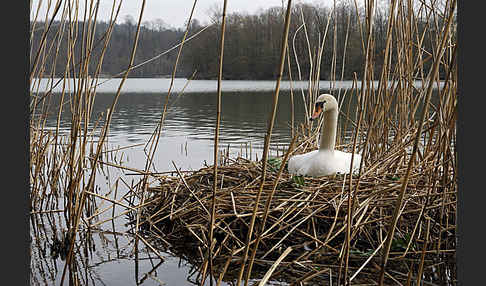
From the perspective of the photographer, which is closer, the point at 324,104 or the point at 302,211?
the point at 302,211

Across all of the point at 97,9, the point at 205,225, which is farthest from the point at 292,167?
the point at 97,9

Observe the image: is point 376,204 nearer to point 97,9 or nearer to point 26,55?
point 97,9

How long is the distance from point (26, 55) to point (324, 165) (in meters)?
2.67

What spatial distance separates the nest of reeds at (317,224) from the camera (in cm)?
257

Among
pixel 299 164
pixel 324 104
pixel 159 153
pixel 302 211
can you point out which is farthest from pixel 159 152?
pixel 302 211

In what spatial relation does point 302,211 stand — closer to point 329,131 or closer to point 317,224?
point 317,224

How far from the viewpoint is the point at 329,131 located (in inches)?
144

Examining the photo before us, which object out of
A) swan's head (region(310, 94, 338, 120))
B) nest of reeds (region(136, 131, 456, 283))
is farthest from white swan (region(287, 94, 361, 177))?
nest of reeds (region(136, 131, 456, 283))

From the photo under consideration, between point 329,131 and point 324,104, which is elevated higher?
point 324,104

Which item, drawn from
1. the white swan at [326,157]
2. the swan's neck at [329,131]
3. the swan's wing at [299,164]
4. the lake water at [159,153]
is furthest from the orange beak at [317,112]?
the lake water at [159,153]

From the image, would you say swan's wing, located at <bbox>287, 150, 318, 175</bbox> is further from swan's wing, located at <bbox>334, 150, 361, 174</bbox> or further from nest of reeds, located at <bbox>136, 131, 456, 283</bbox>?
swan's wing, located at <bbox>334, 150, 361, 174</bbox>

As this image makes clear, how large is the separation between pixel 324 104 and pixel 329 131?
0.75 ft

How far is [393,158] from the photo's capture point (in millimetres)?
3689

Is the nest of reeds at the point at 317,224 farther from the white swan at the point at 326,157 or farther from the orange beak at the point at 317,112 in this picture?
the orange beak at the point at 317,112
